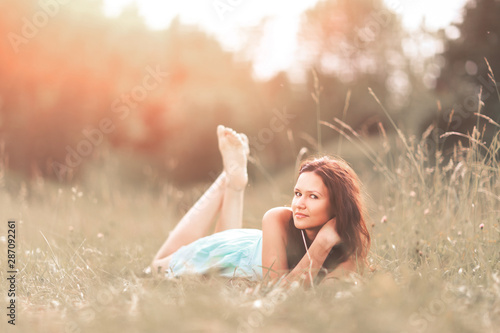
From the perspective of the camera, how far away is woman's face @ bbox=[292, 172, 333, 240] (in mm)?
2250

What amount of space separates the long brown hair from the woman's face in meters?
0.03

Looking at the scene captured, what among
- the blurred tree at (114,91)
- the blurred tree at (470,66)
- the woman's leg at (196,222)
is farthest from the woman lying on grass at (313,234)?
the blurred tree at (114,91)

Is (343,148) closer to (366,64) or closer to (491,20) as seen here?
(366,64)

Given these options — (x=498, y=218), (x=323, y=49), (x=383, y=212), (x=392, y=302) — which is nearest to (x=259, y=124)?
(x=323, y=49)

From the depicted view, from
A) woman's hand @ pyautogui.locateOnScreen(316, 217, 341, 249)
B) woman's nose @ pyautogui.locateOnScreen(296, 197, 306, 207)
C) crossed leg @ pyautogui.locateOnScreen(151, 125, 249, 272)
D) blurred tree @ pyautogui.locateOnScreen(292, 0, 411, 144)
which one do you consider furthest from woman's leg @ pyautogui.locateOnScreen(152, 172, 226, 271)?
blurred tree @ pyautogui.locateOnScreen(292, 0, 411, 144)

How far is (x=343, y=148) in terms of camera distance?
743 centimetres

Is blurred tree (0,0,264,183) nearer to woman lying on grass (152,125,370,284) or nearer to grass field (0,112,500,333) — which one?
grass field (0,112,500,333)

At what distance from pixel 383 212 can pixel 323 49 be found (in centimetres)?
551

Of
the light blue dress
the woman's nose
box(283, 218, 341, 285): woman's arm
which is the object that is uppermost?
the woman's nose

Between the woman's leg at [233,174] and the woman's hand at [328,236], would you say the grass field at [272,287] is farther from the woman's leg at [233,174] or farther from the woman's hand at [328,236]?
the woman's leg at [233,174]

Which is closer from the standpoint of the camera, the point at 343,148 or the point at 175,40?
the point at 343,148

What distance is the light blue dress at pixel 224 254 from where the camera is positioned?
8.48ft

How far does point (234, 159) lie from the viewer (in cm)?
314

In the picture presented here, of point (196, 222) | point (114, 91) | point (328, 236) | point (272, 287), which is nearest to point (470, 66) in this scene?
point (196, 222)
